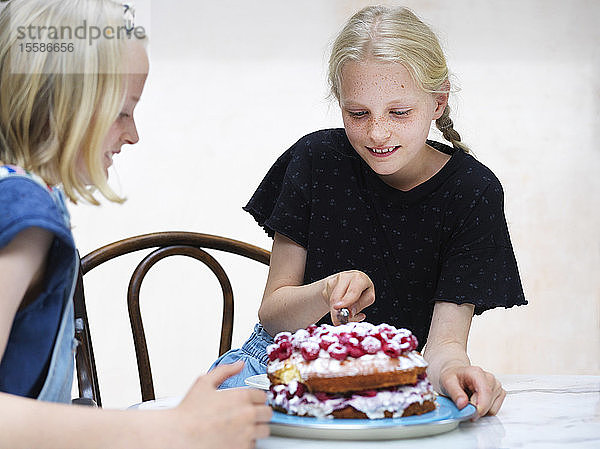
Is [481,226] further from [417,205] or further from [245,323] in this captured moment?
[245,323]

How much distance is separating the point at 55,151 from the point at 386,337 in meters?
0.39

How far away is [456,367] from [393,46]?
20.2 inches

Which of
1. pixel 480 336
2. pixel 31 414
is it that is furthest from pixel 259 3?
pixel 31 414

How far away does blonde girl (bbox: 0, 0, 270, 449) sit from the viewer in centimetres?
65

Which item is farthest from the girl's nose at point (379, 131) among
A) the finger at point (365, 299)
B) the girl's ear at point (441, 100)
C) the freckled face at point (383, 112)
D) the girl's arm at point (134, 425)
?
the girl's arm at point (134, 425)

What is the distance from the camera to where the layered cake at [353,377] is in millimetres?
813

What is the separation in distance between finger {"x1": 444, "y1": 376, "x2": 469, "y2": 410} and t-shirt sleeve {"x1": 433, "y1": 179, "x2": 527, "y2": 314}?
0.28 meters

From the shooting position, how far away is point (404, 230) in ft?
4.53

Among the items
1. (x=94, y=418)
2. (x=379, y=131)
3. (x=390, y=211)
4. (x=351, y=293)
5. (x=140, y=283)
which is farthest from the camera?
(x=140, y=283)

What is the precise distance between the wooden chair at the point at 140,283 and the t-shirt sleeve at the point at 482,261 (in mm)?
453

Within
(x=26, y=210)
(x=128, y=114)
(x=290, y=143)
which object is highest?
(x=290, y=143)

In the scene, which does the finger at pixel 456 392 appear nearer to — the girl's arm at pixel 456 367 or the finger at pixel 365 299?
the girl's arm at pixel 456 367

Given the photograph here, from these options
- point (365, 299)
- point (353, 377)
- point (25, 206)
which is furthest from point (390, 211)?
point (25, 206)

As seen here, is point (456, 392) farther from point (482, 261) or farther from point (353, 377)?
point (482, 261)
